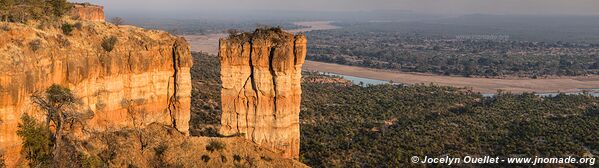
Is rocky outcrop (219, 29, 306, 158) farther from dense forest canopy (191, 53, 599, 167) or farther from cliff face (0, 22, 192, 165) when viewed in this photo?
dense forest canopy (191, 53, 599, 167)

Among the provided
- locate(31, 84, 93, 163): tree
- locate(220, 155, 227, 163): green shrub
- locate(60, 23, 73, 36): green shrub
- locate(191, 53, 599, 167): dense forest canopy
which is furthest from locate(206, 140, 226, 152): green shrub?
locate(191, 53, 599, 167): dense forest canopy

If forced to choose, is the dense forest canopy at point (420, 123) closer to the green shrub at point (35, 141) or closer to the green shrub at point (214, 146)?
the green shrub at point (214, 146)

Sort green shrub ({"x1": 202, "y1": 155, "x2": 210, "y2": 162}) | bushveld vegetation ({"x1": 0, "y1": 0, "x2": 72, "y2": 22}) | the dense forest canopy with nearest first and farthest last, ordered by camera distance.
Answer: green shrub ({"x1": 202, "y1": 155, "x2": 210, "y2": 162}) → bushveld vegetation ({"x1": 0, "y1": 0, "x2": 72, "y2": 22}) → the dense forest canopy

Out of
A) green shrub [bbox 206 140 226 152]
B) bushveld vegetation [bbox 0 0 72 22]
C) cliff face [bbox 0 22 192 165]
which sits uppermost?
bushveld vegetation [bbox 0 0 72 22]

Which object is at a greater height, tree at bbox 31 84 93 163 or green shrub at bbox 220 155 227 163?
tree at bbox 31 84 93 163

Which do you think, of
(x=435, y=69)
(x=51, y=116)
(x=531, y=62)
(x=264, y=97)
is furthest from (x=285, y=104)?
(x=531, y=62)

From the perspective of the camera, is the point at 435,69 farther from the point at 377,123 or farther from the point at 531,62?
the point at 377,123
